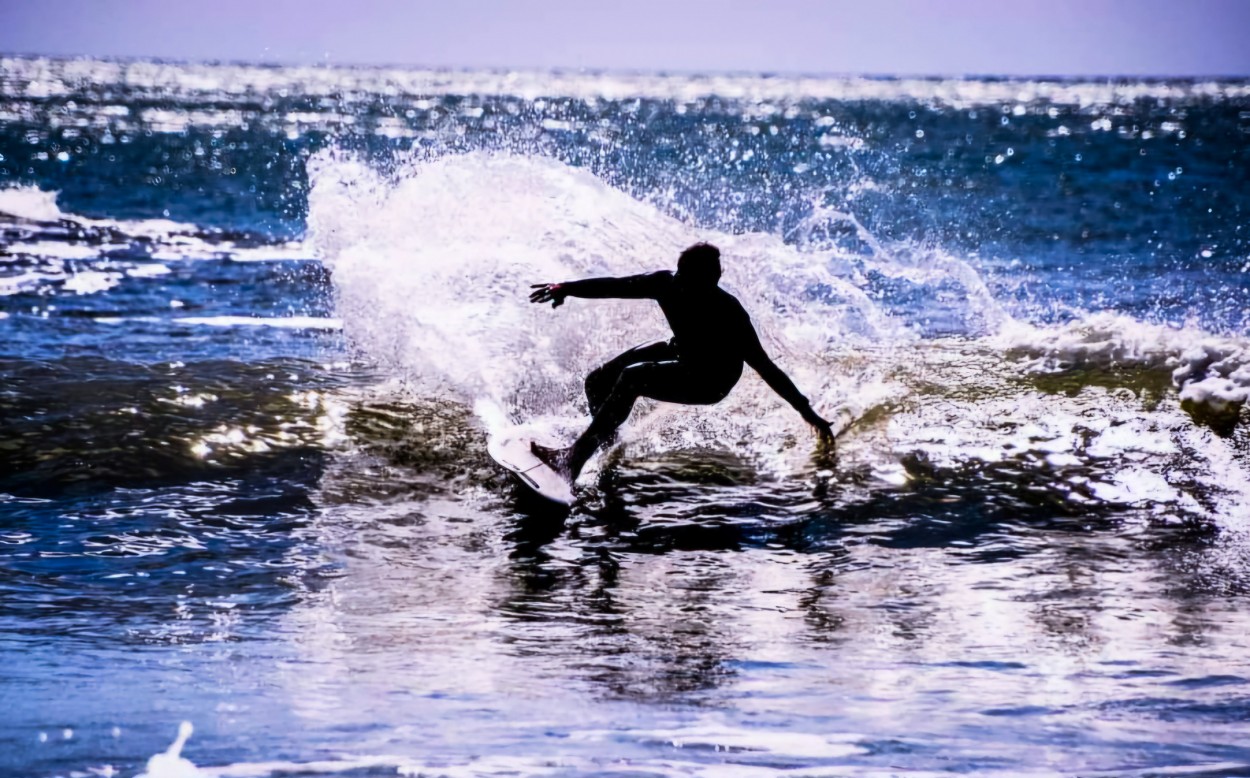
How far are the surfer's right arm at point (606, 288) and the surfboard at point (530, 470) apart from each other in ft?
3.14

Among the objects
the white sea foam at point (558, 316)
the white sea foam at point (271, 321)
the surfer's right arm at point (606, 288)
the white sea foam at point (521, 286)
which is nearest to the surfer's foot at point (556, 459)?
the surfer's right arm at point (606, 288)

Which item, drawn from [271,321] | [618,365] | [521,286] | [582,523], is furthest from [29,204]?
[582,523]

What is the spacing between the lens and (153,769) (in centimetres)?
431

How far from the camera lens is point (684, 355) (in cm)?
794

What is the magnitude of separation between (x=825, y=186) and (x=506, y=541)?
134 feet

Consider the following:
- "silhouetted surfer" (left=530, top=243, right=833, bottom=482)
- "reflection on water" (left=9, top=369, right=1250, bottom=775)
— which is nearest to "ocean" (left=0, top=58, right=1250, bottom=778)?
"reflection on water" (left=9, top=369, right=1250, bottom=775)

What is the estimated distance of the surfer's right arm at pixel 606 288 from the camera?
7552 mm

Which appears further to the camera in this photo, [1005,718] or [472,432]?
[472,432]

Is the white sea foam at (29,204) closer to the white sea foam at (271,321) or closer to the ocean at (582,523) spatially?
the ocean at (582,523)

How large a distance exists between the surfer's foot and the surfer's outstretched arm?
48.8 inches

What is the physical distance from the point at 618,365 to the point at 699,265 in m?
0.98

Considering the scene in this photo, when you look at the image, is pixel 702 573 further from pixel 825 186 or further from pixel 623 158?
pixel 623 158

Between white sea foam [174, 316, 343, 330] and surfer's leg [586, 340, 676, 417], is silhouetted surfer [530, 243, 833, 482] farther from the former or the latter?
white sea foam [174, 316, 343, 330]

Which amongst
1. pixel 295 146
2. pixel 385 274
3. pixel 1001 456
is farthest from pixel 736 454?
pixel 295 146
